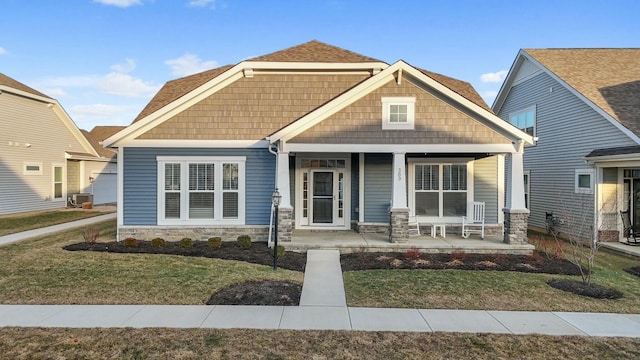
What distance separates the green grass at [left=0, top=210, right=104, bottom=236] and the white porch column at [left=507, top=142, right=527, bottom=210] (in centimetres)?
1591

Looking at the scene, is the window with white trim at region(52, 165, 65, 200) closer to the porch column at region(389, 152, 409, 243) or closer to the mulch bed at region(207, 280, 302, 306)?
the mulch bed at region(207, 280, 302, 306)

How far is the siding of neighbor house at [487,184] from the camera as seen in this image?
11758mm

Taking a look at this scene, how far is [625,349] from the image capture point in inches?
175

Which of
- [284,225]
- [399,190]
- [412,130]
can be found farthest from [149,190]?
[412,130]

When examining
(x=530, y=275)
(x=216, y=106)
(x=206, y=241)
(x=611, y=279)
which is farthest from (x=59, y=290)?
(x=611, y=279)

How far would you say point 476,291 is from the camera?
657cm

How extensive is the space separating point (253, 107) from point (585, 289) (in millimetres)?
9217

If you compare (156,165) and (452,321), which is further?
(156,165)

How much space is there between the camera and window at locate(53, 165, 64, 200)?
66.3ft

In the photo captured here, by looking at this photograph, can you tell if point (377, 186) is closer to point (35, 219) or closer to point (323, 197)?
point (323, 197)

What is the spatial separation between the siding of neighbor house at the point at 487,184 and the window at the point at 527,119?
5.50 meters

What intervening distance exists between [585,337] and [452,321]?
1617 millimetres

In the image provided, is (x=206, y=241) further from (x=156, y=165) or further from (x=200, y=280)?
(x=200, y=280)

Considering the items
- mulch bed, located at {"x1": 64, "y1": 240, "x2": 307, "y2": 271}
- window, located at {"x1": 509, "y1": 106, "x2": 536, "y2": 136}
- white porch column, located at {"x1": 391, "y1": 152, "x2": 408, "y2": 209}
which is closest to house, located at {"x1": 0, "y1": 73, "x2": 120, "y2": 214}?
mulch bed, located at {"x1": 64, "y1": 240, "x2": 307, "y2": 271}
